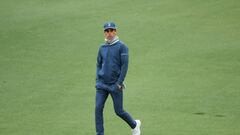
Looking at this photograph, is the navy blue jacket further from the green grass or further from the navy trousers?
the green grass

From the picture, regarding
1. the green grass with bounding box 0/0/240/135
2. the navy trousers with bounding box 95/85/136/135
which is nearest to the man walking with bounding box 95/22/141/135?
the navy trousers with bounding box 95/85/136/135

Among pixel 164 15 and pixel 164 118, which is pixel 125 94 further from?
pixel 164 15

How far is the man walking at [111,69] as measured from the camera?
10859 millimetres

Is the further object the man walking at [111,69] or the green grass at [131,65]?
the green grass at [131,65]

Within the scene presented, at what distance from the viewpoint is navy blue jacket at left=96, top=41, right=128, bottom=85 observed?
10859 millimetres

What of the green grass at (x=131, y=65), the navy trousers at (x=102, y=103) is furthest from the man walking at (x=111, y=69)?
the green grass at (x=131, y=65)

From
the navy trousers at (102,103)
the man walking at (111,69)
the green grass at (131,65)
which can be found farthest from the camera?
the green grass at (131,65)

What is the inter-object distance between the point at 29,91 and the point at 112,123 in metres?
2.99

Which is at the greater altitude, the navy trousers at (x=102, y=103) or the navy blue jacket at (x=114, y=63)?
the navy blue jacket at (x=114, y=63)

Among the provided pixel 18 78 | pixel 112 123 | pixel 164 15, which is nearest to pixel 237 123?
pixel 112 123

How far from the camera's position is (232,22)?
20.1 m

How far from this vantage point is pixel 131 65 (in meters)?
16.7

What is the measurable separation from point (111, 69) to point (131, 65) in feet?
18.9

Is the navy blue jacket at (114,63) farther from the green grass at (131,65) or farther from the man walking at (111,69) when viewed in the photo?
the green grass at (131,65)
